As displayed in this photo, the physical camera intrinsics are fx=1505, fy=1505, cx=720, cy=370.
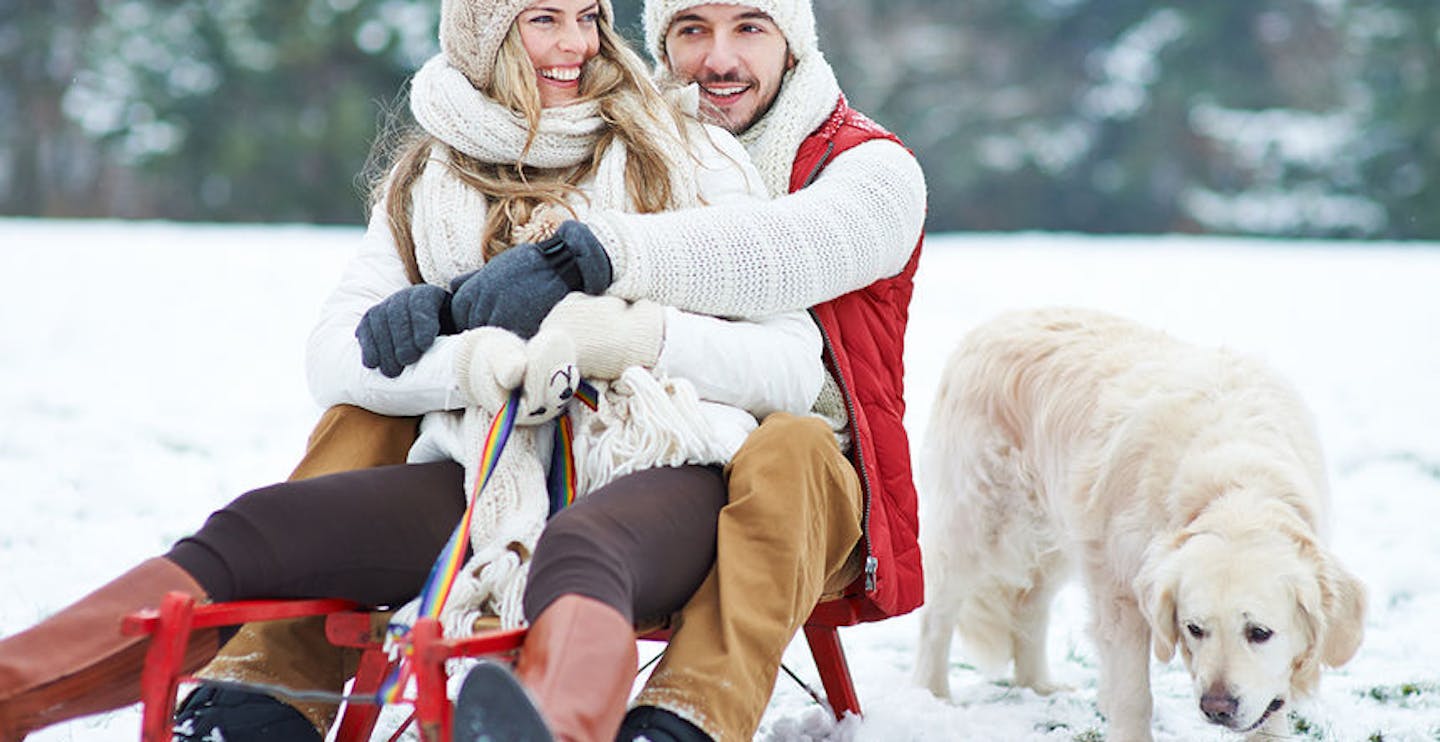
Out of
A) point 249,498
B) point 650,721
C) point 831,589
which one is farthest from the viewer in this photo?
point 831,589

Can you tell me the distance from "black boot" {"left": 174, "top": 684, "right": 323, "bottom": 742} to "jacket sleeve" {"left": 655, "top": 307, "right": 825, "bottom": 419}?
2.44 ft

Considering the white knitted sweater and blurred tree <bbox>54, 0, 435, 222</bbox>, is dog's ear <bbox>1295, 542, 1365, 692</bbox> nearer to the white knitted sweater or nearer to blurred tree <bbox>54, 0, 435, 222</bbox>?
the white knitted sweater

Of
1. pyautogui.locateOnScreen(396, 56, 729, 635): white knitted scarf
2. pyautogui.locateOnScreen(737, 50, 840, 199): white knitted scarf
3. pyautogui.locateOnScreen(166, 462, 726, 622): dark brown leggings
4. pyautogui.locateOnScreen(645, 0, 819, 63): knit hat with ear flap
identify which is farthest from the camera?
pyautogui.locateOnScreen(645, 0, 819, 63): knit hat with ear flap

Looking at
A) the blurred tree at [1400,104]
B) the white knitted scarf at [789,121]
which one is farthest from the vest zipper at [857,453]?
the blurred tree at [1400,104]

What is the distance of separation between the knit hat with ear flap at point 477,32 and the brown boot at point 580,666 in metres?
1.16

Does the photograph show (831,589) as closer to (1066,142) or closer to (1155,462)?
(1155,462)

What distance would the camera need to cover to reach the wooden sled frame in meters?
1.67

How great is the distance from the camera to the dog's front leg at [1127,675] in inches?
106

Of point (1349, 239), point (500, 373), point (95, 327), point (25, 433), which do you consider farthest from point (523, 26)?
point (1349, 239)

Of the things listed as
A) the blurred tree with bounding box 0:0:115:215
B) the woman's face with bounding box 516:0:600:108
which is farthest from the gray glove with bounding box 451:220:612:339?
the blurred tree with bounding box 0:0:115:215

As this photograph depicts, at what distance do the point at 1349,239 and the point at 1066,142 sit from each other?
11.5 feet

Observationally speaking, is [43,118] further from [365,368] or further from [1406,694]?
[1406,694]

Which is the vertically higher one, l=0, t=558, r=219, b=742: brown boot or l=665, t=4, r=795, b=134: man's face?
l=665, t=4, r=795, b=134: man's face

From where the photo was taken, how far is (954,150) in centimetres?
1738
